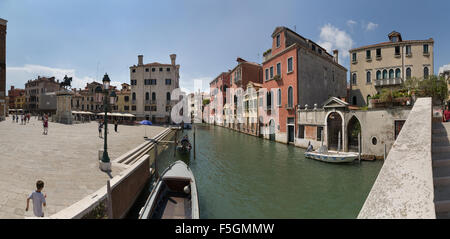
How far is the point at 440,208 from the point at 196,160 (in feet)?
50.9

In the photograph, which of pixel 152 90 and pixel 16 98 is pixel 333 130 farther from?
pixel 16 98

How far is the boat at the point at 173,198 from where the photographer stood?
20.3 ft

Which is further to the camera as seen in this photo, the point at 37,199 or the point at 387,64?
the point at 387,64

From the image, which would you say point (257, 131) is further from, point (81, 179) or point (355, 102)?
point (81, 179)

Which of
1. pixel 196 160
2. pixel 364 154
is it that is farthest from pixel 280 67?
pixel 196 160

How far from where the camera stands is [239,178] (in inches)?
456

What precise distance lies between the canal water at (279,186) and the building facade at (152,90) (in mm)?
29433

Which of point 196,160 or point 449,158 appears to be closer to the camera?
point 449,158

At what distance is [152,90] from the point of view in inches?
1725

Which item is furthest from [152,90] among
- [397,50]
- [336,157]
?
[397,50]

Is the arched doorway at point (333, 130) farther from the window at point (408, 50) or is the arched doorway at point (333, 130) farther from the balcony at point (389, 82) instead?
the window at point (408, 50)

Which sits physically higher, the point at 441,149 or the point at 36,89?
the point at 36,89

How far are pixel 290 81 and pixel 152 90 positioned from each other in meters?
33.6

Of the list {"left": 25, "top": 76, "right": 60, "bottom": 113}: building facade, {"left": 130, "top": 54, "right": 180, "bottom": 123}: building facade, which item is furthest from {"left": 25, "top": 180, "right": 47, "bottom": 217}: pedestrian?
{"left": 25, "top": 76, "right": 60, "bottom": 113}: building facade
